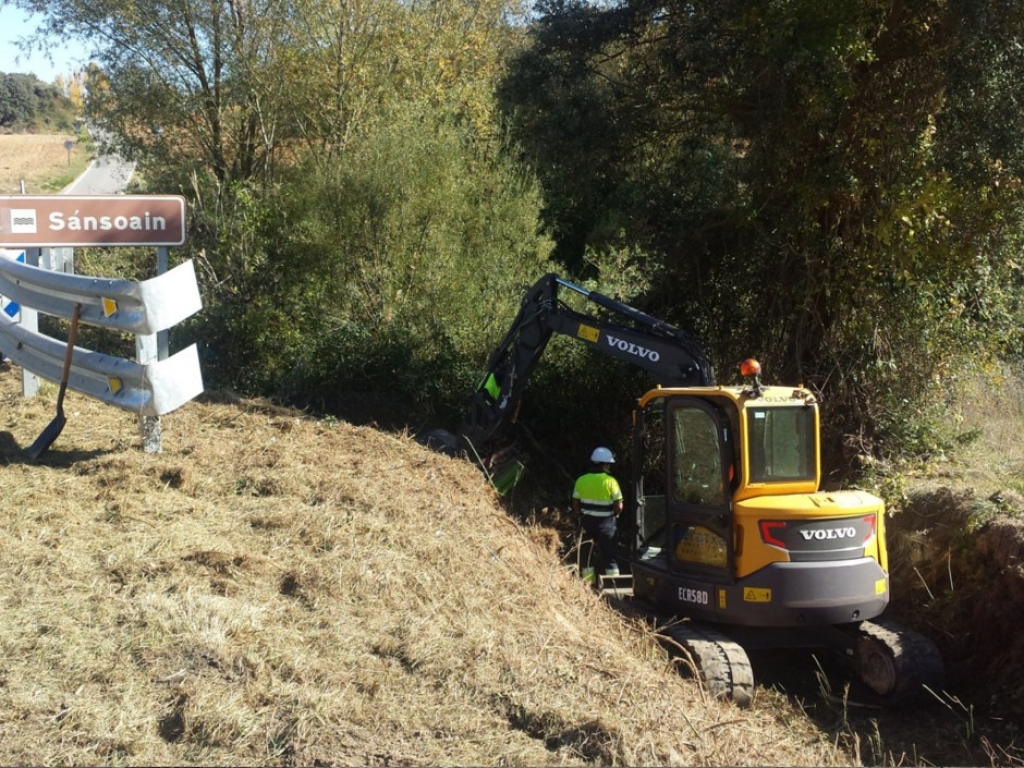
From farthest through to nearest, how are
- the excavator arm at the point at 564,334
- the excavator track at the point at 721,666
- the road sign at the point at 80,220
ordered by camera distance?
the excavator arm at the point at 564,334
the road sign at the point at 80,220
the excavator track at the point at 721,666

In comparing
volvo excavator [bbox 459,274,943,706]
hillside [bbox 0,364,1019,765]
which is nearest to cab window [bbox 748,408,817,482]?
volvo excavator [bbox 459,274,943,706]

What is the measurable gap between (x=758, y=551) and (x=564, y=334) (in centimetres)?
368

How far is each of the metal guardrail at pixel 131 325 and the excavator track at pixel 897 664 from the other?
6114 mm

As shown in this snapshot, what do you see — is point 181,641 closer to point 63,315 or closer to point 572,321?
point 63,315

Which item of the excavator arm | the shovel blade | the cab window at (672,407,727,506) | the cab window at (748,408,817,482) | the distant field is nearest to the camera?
the shovel blade

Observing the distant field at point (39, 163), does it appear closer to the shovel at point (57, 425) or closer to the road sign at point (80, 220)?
the road sign at point (80, 220)

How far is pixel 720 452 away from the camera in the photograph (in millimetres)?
8883

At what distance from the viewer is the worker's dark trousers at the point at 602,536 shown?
417 inches

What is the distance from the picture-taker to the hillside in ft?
16.3

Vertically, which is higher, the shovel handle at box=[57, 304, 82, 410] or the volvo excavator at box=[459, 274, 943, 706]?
the shovel handle at box=[57, 304, 82, 410]

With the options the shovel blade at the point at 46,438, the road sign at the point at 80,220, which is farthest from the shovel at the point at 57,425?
the road sign at the point at 80,220

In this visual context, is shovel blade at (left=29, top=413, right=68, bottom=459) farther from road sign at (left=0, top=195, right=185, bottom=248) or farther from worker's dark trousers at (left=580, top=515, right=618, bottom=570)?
worker's dark trousers at (left=580, top=515, right=618, bottom=570)

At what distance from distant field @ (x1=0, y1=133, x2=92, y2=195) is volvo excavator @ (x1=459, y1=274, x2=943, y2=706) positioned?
28642 millimetres

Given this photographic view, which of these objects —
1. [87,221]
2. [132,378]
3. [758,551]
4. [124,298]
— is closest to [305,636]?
[132,378]
